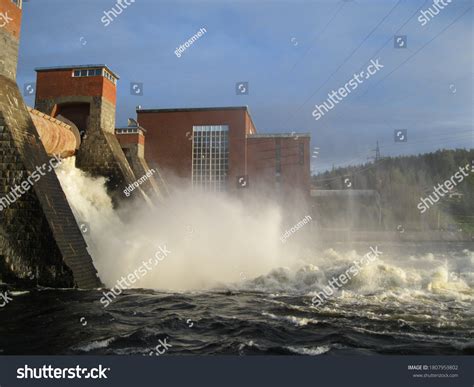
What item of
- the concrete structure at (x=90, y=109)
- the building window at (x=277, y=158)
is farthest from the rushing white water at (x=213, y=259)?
the building window at (x=277, y=158)

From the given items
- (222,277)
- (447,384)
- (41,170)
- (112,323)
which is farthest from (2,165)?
(447,384)

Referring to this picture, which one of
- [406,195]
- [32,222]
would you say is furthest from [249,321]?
[406,195]

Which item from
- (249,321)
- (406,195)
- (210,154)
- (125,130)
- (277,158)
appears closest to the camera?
(249,321)

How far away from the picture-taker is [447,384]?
206 inches

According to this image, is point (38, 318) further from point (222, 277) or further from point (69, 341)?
point (222, 277)

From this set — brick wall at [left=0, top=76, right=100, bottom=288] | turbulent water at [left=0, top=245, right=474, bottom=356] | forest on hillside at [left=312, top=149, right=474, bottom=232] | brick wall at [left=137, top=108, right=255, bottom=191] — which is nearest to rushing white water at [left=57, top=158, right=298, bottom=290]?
brick wall at [left=0, top=76, right=100, bottom=288]

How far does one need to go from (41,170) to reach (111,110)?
11743mm

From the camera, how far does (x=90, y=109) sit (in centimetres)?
2127

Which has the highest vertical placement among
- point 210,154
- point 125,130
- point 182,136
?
point 182,136

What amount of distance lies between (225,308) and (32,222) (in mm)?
6119

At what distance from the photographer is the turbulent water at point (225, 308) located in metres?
6.33

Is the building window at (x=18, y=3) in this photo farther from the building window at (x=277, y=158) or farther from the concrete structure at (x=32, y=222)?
the building window at (x=277, y=158)

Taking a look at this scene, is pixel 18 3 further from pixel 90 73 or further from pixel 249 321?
pixel 249 321

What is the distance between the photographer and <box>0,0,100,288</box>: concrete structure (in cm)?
1022
